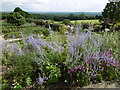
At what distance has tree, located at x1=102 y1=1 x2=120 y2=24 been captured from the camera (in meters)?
11.5

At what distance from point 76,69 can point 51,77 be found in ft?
1.28

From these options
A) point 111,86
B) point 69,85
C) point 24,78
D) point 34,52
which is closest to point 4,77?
point 24,78

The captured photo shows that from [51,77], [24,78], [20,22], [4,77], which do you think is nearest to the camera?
[51,77]

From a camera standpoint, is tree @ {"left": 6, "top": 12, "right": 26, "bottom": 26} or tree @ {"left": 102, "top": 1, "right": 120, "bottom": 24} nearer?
tree @ {"left": 102, "top": 1, "right": 120, "bottom": 24}

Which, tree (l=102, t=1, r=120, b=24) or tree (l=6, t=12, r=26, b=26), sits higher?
tree (l=102, t=1, r=120, b=24)

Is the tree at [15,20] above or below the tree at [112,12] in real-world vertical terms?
below

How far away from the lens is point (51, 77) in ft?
7.66

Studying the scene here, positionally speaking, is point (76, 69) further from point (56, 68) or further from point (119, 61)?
point (119, 61)

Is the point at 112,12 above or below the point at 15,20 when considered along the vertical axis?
above

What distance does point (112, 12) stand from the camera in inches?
463

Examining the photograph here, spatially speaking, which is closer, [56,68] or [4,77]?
[56,68]

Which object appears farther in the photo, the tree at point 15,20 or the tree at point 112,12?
the tree at point 15,20

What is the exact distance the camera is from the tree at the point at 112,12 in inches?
454

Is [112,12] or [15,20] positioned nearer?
[112,12]
